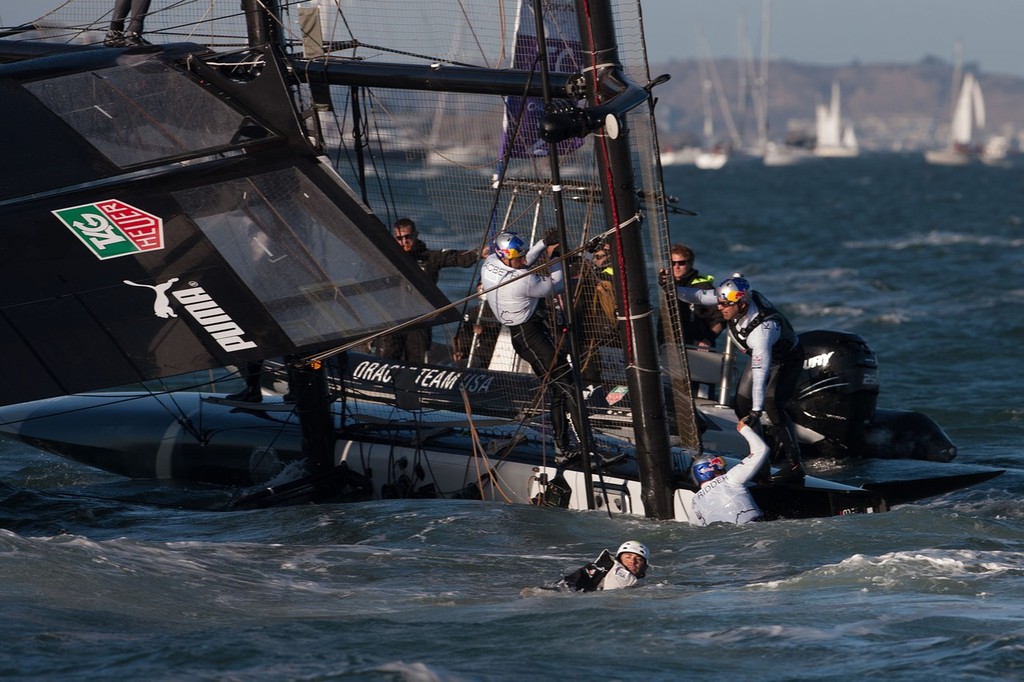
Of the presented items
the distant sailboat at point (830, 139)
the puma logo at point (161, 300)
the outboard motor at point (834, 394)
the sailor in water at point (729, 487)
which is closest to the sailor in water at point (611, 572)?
the sailor in water at point (729, 487)

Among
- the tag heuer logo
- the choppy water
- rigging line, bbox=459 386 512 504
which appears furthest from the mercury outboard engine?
the tag heuer logo

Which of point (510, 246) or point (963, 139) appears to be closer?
point (510, 246)

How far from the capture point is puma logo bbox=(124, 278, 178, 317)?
979cm

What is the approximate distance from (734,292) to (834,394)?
247 centimetres

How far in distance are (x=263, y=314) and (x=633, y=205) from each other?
2.63 m

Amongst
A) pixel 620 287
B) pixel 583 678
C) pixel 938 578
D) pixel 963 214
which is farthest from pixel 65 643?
pixel 963 214

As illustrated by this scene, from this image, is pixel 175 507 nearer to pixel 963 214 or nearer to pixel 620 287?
pixel 620 287

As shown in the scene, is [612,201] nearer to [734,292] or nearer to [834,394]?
[734,292]

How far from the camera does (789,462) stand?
10.7 m

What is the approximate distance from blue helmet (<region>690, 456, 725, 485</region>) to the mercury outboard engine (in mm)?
2868

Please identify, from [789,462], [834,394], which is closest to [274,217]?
[789,462]

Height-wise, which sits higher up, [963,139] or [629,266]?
[629,266]

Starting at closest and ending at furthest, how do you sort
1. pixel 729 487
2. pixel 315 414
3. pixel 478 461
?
1. pixel 729 487
2. pixel 478 461
3. pixel 315 414

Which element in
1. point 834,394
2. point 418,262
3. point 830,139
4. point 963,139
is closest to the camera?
point 418,262
